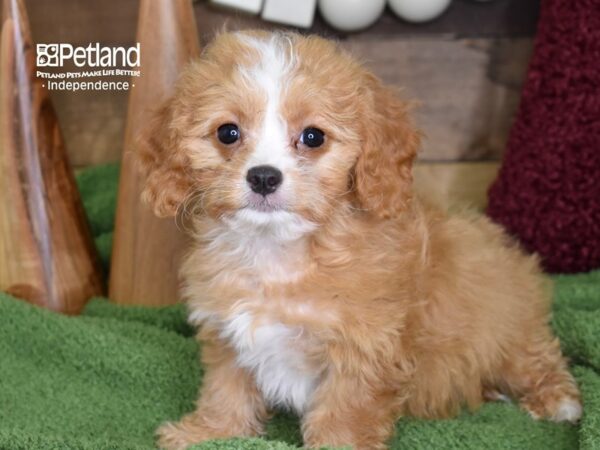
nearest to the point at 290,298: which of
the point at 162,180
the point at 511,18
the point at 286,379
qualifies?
the point at 286,379

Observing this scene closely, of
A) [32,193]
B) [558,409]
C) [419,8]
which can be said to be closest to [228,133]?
[32,193]

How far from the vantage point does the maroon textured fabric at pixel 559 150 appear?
2750 mm

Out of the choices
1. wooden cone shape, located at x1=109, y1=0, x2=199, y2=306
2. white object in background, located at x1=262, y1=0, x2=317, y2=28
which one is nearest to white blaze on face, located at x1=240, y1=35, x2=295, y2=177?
wooden cone shape, located at x1=109, y1=0, x2=199, y2=306

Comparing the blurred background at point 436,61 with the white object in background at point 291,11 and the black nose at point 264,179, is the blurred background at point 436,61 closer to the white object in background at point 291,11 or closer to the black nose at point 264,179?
the white object in background at point 291,11

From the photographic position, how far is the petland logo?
313 centimetres

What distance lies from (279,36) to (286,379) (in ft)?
2.78

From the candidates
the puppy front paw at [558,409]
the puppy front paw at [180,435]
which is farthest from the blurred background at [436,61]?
the puppy front paw at [180,435]

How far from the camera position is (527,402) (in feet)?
7.79

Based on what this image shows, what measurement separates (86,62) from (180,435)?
1669 mm

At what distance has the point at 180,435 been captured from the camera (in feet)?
7.21

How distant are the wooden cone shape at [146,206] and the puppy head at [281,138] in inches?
23.0

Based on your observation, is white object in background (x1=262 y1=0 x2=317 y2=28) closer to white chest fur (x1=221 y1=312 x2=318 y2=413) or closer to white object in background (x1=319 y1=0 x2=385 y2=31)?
white object in background (x1=319 y1=0 x2=385 y2=31)

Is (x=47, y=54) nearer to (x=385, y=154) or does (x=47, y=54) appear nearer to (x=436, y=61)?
(x=436, y=61)

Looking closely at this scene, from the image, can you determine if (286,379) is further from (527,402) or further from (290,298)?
(527,402)
